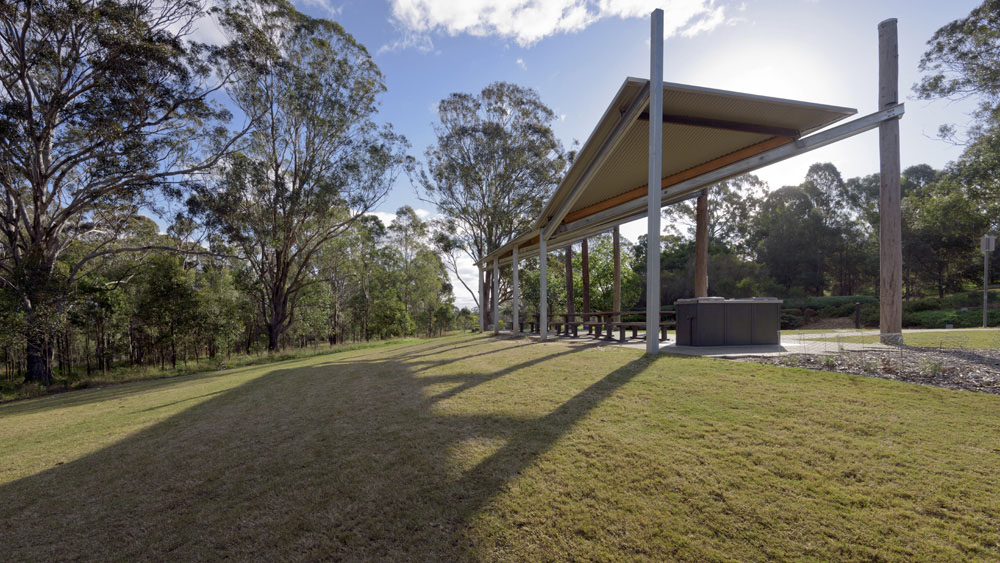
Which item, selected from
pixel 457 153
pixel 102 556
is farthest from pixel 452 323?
pixel 102 556

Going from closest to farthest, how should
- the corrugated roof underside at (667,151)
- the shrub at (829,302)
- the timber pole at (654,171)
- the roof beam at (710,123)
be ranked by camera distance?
the timber pole at (654,171) → the roof beam at (710,123) → the corrugated roof underside at (667,151) → the shrub at (829,302)

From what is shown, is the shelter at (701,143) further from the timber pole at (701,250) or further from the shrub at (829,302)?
the shrub at (829,302)

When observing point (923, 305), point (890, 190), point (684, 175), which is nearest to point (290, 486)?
point (684, 175)

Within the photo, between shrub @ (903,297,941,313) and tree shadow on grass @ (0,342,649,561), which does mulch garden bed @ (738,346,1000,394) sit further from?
shrub @ (903,297,941,313)

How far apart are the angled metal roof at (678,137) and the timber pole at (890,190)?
4.63 ft

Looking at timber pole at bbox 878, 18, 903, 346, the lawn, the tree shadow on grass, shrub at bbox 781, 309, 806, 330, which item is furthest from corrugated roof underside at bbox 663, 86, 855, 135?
shrub at bbox 781, 309, 806, 330

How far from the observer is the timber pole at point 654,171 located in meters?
6.41

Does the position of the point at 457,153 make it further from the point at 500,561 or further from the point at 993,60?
the point at 500,561

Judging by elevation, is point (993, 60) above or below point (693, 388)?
above

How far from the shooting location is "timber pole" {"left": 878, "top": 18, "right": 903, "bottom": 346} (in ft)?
25.0

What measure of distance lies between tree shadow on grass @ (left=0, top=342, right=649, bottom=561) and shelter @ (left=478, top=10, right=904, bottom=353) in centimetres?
450

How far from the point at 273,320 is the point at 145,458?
62.2ft

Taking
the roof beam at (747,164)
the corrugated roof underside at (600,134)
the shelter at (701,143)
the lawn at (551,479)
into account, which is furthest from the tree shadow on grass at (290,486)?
the roof beam at (747,164)

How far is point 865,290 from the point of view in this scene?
3066 centimetres
